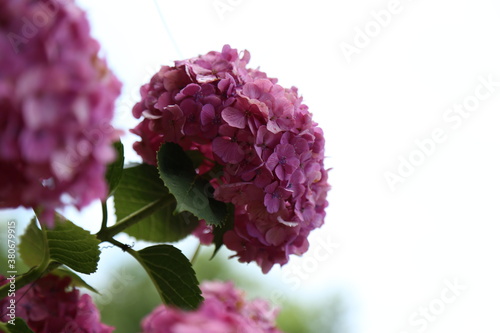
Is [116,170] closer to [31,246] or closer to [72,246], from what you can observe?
[72,246]

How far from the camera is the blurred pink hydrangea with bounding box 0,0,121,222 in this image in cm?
32

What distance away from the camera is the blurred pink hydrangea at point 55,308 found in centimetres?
71

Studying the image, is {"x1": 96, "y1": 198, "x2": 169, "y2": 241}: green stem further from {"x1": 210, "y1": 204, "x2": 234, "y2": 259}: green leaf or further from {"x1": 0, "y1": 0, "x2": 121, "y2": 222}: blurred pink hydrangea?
{"x1": 0, "y1": 0, "x2": 121, "y2": 222}: blurred pink hydrangea

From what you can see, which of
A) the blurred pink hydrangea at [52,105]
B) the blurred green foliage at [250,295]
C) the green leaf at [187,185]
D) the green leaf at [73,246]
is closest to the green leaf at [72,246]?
the green leaf at [73,246]

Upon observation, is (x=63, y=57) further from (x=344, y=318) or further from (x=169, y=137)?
(x=344, y=318)

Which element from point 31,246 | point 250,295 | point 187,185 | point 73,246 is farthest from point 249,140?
point 250,295

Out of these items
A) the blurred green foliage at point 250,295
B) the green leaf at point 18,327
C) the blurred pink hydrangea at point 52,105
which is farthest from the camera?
the blurred green foliage at point 250,295

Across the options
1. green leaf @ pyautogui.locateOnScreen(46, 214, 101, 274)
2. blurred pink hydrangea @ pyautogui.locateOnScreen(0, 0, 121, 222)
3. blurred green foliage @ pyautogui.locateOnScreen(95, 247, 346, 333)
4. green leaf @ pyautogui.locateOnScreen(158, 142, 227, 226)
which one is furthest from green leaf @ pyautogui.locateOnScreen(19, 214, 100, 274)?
blurred green foliage @ pyautogui.locateOnScreen(95, 247, 346, 333)

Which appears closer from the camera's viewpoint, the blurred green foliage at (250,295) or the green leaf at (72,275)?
the green leaf at (72,275)

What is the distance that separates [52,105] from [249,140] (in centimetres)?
36

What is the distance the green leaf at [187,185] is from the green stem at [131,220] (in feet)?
0.16

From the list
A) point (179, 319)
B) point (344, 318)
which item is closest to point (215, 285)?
point (179, 319)

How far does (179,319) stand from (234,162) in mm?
326

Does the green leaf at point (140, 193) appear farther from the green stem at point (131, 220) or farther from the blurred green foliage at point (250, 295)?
the blurred green foliage at point (250, 295)
